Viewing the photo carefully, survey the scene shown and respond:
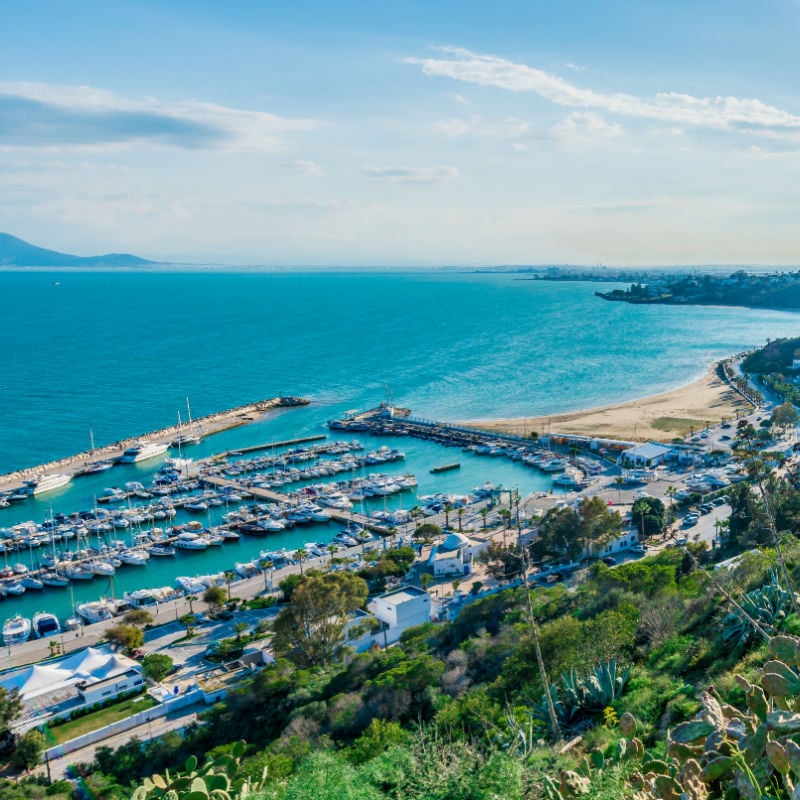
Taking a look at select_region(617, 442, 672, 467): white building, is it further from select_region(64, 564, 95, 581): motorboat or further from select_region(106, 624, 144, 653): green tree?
select_region(106, 624, 144, 653): green tree

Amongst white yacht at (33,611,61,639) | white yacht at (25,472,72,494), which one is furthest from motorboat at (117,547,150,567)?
white yacht at (25,472,72,494)

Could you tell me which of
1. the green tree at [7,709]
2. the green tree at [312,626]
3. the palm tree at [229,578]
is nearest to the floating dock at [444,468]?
the palm tree at [229,578]

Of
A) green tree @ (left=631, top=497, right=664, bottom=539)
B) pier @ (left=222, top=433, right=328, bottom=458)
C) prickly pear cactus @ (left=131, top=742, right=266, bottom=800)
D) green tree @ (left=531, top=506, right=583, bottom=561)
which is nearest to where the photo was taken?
prickly pear cactus @ (left=131, top=742, right=266, bottom=800)

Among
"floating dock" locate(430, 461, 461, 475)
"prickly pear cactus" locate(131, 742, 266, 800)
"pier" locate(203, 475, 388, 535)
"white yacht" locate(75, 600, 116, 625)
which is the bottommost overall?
"white yacht" locate(75, 600, 116, 625)

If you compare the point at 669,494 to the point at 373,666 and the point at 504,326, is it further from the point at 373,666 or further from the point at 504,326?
the point at 504,326

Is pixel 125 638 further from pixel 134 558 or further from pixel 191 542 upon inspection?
pixel 191 542

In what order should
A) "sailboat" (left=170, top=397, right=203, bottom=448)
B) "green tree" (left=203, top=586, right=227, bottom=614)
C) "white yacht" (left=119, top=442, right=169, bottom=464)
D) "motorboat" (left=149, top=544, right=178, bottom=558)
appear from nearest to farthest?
"green tree" (left=203, top=586, right=227, bottom=614) < "motorboat" (left=149, top=544, right=178, bottom=558) < "white yacht" (left=119, top=442, right=169, bottom=464) < "sailboat" (left=170, top=397, right=203, bottom=448)
